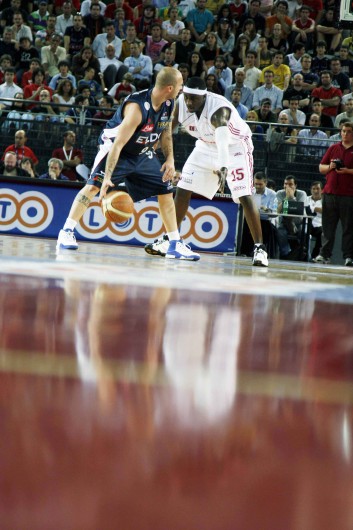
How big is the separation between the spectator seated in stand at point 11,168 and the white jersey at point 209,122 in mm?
4708

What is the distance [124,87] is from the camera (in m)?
14.1

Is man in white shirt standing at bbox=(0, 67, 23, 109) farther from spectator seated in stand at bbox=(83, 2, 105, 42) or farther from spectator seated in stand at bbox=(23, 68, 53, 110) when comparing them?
spectator seated in stand at bbox=(83, 2, 105, 42)

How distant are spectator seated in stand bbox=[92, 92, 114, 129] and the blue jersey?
17.6ft

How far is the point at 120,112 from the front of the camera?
289 inches

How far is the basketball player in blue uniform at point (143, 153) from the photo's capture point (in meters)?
6.90

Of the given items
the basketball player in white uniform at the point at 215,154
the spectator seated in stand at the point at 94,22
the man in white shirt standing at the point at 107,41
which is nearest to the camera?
the basketball player in white uniform at the point at 215,154

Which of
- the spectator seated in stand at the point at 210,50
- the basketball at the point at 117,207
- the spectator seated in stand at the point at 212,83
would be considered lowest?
the basketball at the point at 117,207

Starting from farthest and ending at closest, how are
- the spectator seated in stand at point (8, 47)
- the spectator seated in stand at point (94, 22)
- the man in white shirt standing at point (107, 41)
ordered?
1. the spectator seated in stand at point (94, 22)
2. the man in white shirt standing at point (107, 41)
3. the spectator seated in stand at point (8, 47)

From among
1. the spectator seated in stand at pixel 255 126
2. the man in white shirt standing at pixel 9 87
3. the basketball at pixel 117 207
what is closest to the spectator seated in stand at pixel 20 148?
the man in white shirt standing at pixel 9 87

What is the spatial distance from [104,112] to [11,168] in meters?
2.03

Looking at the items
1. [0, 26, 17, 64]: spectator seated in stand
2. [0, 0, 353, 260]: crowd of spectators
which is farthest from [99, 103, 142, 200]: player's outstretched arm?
[0, 26, 17, 64]: spectator seated in stand

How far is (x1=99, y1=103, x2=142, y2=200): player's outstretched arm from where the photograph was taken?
257 inches

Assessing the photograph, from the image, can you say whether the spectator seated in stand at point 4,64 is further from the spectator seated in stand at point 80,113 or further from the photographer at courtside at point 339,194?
the photographer at courtside at point 339,194

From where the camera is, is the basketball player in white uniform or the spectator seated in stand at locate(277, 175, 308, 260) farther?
the spectator seated in stand at locate(277, 175, 308, 260)
